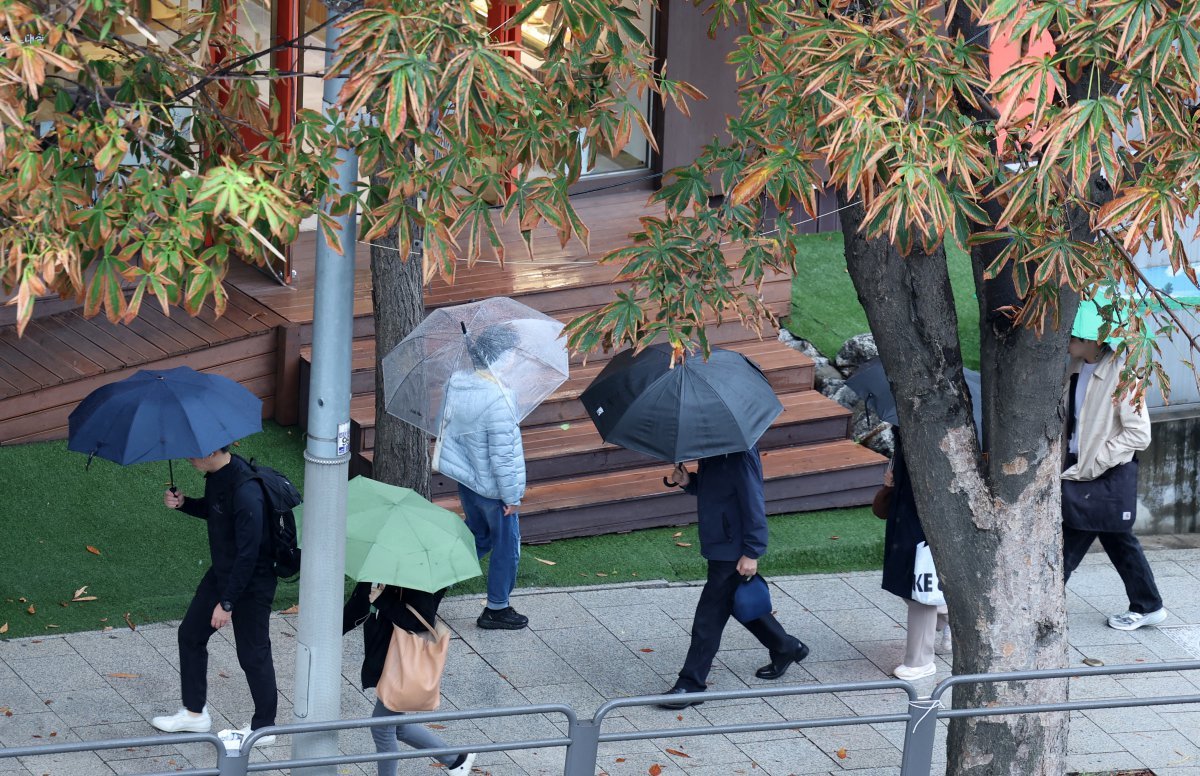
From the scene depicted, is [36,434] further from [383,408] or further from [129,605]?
[383,408]

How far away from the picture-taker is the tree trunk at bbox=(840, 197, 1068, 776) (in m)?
6.53

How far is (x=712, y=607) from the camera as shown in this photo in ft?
25.7

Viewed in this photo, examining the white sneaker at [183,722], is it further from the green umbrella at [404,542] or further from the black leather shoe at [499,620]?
the black leather shoe at [499,620]

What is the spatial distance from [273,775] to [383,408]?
2.51m

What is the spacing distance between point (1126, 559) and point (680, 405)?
314 cm

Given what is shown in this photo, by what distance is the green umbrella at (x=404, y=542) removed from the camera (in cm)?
621

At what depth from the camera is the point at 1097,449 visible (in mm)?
8562

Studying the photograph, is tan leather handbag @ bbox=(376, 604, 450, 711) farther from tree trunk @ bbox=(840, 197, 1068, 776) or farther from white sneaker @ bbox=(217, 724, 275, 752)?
tree trunk @ bbox=(840, 197, 1068, 776)

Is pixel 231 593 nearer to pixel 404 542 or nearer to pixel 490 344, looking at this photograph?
pixel 404 542

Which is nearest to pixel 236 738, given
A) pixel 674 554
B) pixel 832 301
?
pixel 674 554

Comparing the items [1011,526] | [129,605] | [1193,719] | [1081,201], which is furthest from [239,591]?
[1193,719]

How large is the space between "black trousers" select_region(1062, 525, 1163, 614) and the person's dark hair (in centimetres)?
332

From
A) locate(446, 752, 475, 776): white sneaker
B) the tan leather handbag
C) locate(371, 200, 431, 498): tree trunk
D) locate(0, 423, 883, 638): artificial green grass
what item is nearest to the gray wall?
locate(0, 423, 883, 638): artificial green grass

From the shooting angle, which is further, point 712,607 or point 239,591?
point 712,607
